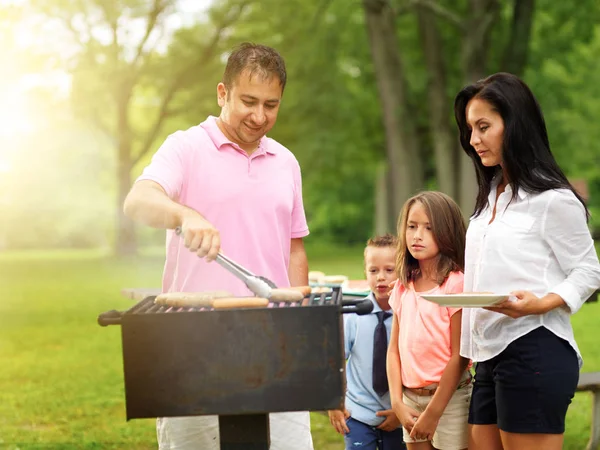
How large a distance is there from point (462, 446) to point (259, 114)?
1723 millimetres

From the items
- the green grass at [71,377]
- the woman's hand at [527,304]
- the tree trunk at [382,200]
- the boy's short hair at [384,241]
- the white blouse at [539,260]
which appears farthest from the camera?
the tree trunk at [382,200]

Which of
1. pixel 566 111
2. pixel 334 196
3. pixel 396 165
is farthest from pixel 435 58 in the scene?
pixel 334 196

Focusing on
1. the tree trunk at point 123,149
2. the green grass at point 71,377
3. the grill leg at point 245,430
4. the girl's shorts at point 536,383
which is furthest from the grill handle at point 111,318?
the tree trunk at point 123,149

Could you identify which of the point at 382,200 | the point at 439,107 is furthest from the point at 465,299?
the point at 382,200

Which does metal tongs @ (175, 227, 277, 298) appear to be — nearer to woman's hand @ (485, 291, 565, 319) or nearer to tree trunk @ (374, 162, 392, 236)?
woman's hand @ (485, 291, 565, 319)

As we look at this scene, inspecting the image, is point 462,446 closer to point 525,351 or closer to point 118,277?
point 525,351

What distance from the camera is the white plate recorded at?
10.0ft

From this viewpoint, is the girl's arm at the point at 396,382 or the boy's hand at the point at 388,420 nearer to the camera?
the girl's arm at the point at 396,382

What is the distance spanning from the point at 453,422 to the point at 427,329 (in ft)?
1.39

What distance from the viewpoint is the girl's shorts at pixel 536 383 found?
3.33 meters

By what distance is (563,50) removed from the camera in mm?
21812

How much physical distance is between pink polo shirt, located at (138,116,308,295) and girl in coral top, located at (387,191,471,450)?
0.78 metres

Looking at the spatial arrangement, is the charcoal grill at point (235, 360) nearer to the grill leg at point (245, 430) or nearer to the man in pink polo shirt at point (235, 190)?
the grill leg at point (245, 430)

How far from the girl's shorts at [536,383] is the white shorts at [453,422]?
1.95 ft
